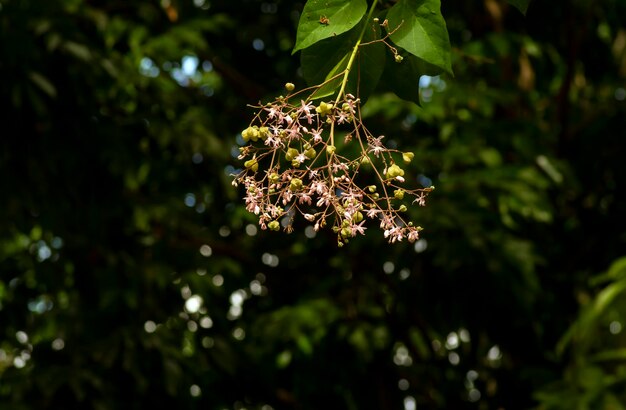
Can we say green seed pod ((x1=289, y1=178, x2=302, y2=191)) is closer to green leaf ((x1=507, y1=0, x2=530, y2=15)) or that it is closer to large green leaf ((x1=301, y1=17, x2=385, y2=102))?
large green leaf ((x1=301, y1=17, x2=385, y2=102))

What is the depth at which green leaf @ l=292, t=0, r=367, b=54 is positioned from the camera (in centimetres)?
86

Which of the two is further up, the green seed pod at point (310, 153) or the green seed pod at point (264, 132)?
the green seed pod at point (264, 132)

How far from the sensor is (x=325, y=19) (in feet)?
2.87

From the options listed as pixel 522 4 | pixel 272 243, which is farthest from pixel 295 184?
pixel 272 243

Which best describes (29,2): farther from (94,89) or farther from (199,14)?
(199,14)

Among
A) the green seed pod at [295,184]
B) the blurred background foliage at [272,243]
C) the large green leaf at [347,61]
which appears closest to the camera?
the green seed pod at [295,184]

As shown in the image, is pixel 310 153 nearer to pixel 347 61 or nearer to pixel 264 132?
pixel 264 132

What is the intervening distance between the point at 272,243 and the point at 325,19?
248 centimetres

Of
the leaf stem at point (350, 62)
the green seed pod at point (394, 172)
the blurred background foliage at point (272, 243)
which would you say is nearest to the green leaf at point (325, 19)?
the leaf stem at point (350, 62)

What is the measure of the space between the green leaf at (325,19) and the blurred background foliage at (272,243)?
1.73 meters

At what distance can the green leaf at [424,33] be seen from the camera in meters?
0.86

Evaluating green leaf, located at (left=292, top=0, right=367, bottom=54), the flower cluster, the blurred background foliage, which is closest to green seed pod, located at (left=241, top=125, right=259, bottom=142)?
the flower cluster

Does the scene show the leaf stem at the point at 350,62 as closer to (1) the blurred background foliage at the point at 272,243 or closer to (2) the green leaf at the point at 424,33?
(2) the green leaf at the point at 424,33

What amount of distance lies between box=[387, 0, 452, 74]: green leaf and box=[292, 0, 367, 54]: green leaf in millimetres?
41
